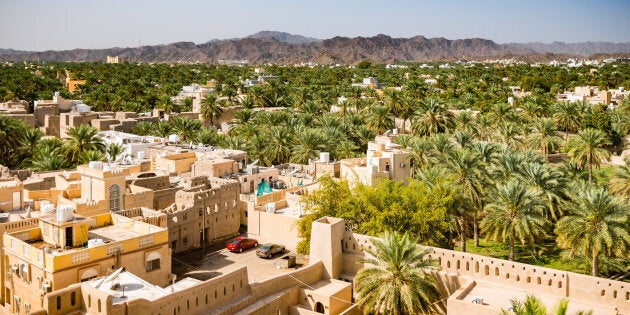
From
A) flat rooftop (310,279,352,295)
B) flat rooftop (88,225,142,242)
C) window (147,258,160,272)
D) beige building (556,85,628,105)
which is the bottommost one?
flat rooftop (310,279,352,295)

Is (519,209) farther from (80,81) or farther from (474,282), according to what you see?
(80,81)

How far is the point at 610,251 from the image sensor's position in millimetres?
22312

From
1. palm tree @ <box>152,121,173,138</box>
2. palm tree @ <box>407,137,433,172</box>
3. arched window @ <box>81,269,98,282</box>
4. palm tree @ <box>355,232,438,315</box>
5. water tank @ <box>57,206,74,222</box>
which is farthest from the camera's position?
palm tree @ <box>152,121,173,138</box>

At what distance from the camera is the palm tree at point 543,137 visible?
1639 inches

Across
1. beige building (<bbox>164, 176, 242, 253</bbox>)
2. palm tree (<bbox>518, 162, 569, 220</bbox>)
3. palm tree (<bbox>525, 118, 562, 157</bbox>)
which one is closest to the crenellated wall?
beige building (<bbox>164, 176, 242, 253</bbox>)

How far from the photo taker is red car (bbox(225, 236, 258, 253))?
26.5m

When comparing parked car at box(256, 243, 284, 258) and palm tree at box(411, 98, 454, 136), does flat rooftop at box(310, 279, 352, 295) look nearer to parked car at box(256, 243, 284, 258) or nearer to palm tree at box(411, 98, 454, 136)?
parked car at box(256, 243, 284, 258)

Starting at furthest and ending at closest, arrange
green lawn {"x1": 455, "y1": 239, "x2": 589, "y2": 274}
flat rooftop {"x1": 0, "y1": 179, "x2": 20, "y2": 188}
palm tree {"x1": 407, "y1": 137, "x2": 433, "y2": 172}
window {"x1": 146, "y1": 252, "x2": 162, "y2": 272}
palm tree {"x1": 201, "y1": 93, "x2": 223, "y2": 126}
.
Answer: palm tree {"x1": 201, "y1": 93, "x2": 223, "y2": 126} → palm tree {"x1": 407, "y1": 137, "x2": 433, "y2": 172} → green lawn {"x1": 455, "y1": 239, "x2": 589, "y2": 274} → flat rooftop {"x1": 0, "y1": 179, "x2": 20, "y2": 188} → window {"x1": 146, "y1": 252, "x2": 162, "y2": 272}

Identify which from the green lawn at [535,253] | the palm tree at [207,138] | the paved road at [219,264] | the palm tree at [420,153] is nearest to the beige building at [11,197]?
the paved road at [219,264]

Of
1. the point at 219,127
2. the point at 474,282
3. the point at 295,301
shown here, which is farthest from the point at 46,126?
the point at 474,282

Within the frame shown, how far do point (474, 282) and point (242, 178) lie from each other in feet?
52.2

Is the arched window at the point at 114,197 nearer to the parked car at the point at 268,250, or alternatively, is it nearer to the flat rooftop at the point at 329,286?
the parked car at the point at 268,250

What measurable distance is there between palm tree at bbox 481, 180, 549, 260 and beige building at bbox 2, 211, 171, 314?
1306 cm

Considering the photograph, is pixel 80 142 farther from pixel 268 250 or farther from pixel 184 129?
pixel 268 250
